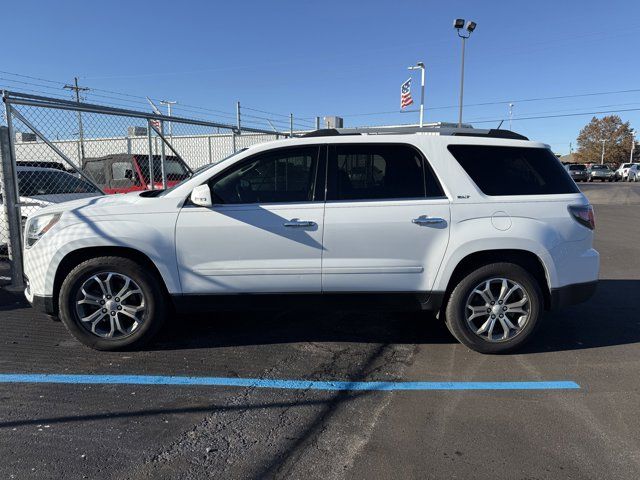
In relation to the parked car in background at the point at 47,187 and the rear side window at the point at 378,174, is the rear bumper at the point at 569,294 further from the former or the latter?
the parked car in background at the point at 47,187

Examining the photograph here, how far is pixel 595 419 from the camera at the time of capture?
319cm

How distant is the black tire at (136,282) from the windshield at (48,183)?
4.10 meters

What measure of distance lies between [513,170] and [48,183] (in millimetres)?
7365

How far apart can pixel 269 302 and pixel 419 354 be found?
1.39 meters

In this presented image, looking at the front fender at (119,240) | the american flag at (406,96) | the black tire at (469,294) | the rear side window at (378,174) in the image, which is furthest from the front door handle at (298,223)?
the american flag at (406,96)

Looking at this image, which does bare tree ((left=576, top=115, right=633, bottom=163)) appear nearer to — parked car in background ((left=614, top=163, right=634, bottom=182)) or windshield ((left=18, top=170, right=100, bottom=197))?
parked car in background ((left=614, top=163, right=634, bottom=182))

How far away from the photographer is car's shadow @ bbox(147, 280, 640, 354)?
4535mm

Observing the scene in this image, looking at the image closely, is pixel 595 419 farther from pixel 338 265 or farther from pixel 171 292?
pixel 171 292

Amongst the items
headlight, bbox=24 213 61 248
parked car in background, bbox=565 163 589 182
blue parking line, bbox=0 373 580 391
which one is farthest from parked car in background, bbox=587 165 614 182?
headlight, bbox=24 213 61 248

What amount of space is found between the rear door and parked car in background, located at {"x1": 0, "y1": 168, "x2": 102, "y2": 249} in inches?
189

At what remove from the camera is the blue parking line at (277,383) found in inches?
143

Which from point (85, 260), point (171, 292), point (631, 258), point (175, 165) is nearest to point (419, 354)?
point (171, 292)

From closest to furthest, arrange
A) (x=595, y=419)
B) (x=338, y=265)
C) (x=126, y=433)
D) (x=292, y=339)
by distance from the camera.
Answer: (x=126, y=433)
(x=595, y=419)
(x=338, y=265)
(x=292, y=339)

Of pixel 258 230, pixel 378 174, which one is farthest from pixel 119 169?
pixel 378 174
